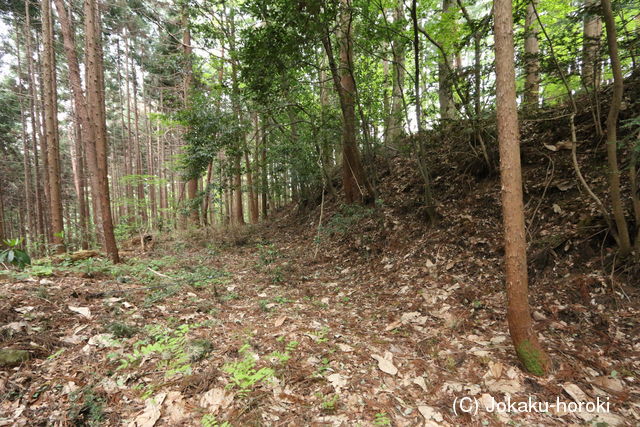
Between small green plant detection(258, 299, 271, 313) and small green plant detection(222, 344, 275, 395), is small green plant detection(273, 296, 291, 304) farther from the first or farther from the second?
small green plant detection(222, 344, 275, 395)

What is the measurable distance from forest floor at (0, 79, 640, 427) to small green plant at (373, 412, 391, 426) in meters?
0.01

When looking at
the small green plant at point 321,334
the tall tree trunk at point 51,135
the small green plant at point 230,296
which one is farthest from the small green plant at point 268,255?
the tall tree trunk at point 51,135

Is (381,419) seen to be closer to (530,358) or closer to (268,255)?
(530,358)

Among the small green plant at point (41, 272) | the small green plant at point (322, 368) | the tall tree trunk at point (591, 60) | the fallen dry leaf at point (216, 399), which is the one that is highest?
the tall tree trunk at point (591, 60)

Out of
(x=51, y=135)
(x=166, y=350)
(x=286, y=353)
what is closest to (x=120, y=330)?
(x=166, y=350)

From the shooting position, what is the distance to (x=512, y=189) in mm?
2727

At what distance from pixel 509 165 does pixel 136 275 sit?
23.8 feet

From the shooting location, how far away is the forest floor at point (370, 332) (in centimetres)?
247

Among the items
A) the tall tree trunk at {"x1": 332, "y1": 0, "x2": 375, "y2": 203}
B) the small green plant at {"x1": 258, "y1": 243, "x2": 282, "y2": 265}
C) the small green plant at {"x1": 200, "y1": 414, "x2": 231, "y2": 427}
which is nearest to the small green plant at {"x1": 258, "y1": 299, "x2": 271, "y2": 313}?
the small green plant at {"x1": 200, "y1": 414, "x2": 231, "y2": 427}

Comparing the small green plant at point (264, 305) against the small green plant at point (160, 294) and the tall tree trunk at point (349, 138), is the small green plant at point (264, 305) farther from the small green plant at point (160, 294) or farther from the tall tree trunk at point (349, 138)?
the tall tree trunk at point (349, 138)

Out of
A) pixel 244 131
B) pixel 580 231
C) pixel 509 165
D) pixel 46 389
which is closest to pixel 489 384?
pixel 509 165

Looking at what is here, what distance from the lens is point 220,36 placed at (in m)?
9.49

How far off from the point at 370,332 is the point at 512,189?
262 centimetres

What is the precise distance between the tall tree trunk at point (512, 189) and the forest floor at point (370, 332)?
341 millimetres
